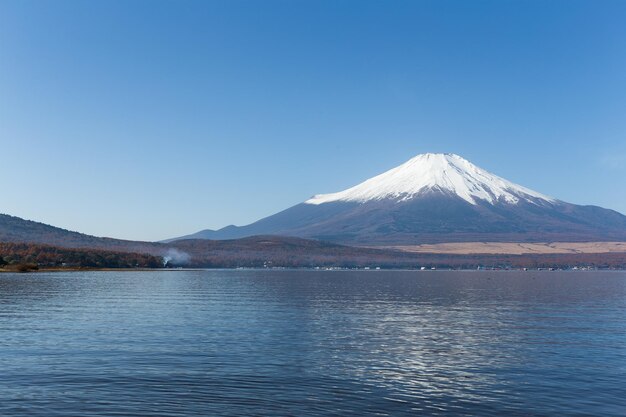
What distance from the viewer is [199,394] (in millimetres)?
27922

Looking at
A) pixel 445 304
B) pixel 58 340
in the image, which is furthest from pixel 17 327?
pixel 445 304

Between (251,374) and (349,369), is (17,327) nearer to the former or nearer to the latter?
(251,374)

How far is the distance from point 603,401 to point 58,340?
112ft

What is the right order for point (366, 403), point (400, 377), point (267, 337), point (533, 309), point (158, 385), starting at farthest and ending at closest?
point (533, 309), point (267, 337), point (400, 377), point (158, 385), point (366, 403)

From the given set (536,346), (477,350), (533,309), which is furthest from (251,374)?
(533,309)

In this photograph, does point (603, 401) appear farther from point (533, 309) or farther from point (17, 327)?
point (533, 309)

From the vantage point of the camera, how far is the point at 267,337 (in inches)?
1807

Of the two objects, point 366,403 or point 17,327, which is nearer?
point 366,403

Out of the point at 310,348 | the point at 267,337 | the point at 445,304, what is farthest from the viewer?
the point at 445,304

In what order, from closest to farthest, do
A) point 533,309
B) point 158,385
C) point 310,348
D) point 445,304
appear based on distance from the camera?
point 158,385 < point 310,348 < point 533,309 < point 445,304

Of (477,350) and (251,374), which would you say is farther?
(477,350)

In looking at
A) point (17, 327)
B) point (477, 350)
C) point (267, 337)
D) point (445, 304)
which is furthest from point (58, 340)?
point (445, 304)

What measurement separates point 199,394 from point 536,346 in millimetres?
26046

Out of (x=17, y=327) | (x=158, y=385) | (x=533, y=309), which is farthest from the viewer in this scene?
(x=533, y=309)
